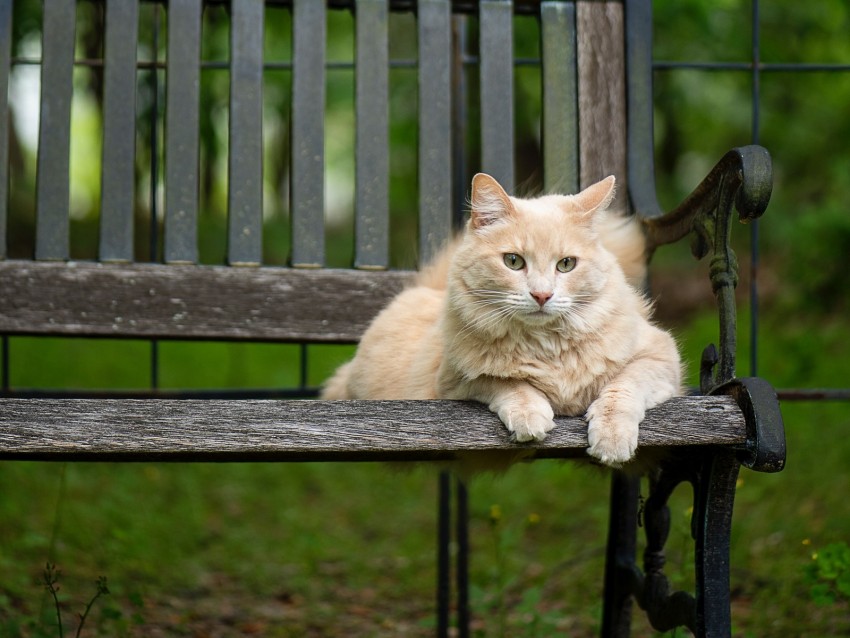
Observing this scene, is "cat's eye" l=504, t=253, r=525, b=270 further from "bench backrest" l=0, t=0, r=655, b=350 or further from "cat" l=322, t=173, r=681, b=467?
"bench backrest" l=0, t=0, r=655, b=350

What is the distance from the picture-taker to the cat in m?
1.87

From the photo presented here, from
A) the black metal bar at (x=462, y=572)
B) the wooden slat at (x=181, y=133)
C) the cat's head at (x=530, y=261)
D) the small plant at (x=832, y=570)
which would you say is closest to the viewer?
the cat's head at (x=530, y=261)

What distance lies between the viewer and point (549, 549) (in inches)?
162

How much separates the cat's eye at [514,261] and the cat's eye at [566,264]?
0.08 metres

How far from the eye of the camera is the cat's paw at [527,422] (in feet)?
5.35

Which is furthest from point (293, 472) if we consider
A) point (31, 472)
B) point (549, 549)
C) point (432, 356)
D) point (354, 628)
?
point (432, 356)

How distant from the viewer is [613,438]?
5.34 ft

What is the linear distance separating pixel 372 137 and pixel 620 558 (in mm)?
1348

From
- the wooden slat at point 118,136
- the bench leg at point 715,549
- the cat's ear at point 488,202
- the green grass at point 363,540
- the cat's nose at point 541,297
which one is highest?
the wooden slat at point 118,136

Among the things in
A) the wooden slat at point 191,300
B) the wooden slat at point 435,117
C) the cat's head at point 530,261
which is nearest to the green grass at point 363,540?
the cat's head at point 530,261

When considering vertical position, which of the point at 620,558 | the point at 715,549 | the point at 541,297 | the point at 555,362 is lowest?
the point at 620,558

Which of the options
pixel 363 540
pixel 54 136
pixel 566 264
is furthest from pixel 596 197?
pixel 363 540

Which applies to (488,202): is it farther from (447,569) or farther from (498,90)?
(447,569)

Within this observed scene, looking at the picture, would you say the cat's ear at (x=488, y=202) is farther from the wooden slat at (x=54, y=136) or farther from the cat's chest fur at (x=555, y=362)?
the wooden slat at (x=54, y=136)
